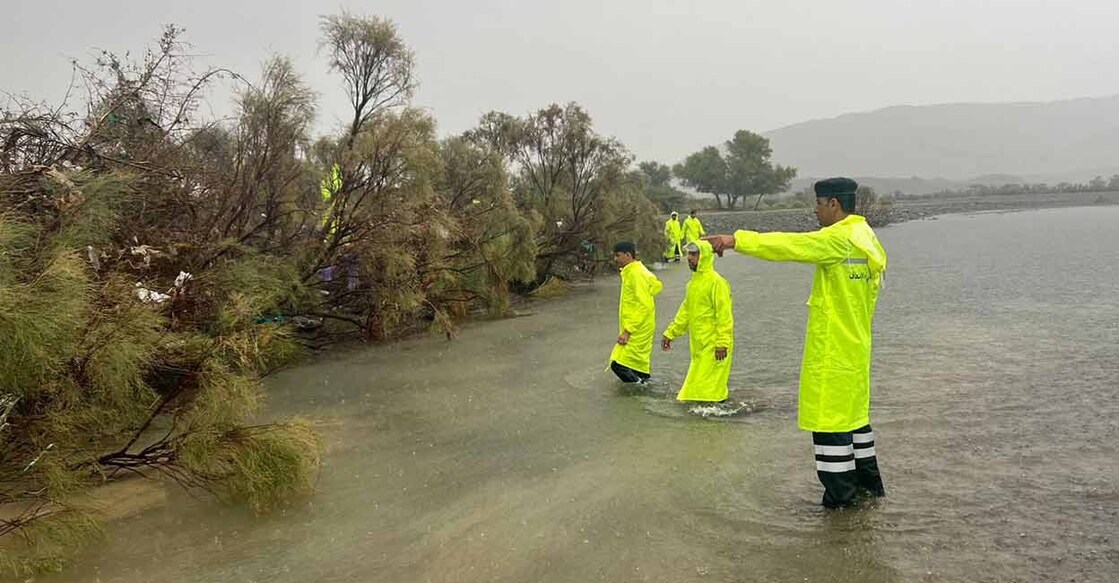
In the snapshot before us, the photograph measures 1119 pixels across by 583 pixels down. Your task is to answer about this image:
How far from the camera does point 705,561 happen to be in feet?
13.6

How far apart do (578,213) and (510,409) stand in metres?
15.1

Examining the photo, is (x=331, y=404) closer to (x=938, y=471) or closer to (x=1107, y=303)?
(x=938, y=471)

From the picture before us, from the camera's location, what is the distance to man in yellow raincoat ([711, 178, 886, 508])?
4.54m

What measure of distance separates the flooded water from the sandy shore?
3167 cm

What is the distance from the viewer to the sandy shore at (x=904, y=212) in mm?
45375

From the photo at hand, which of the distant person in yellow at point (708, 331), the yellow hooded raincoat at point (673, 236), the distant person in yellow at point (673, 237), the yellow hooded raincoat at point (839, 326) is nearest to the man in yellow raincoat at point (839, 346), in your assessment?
the yellow hooded raincoat at point (839, 326)

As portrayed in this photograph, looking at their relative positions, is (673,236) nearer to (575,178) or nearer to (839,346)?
(575,178)

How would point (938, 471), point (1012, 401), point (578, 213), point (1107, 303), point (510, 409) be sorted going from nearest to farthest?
1. point (938, 471)
2. point (1012, 401)
3. point (510, 409)
4. point (1107, 303)
5. point (578, 213)

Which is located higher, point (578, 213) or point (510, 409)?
point (578, 213)

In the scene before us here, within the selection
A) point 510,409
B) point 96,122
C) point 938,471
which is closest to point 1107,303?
point 938,471

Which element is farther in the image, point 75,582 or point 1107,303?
point 1107,303

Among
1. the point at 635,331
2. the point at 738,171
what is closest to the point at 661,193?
the point at 738,171

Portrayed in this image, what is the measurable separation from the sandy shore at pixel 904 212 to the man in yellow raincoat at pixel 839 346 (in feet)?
116

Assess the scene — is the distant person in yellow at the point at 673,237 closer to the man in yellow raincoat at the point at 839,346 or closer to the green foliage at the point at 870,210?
the man in yellow raincoat at the point at 839,346
